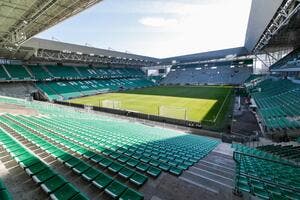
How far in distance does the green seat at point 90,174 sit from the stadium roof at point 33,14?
12614 mm

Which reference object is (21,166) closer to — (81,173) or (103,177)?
(81,173)

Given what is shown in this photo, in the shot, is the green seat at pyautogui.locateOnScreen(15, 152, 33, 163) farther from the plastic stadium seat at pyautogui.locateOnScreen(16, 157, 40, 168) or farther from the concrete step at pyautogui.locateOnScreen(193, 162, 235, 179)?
the concrete step at pyautogui.locateOnScreen(193, 162, 235, 179)

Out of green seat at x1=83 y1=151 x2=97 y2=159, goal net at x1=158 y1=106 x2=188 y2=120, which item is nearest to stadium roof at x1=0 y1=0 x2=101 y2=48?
green seat at x1=83 y1=151 x2=97 y2=159

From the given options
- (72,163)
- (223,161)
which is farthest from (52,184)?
(223,161)

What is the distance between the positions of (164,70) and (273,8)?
5616 cm

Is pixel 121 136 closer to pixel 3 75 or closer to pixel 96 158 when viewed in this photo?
pixel 96 158

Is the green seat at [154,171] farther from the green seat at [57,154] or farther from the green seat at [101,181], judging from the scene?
the green seat at [57,154]

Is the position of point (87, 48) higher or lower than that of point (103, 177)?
higher

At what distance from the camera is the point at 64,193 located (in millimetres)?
3494

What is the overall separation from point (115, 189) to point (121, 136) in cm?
591

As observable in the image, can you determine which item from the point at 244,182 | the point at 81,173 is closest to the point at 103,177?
the point at 81,173

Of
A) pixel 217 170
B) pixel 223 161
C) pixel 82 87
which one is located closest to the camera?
pixel 217 170

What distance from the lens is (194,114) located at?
21781 millimetres

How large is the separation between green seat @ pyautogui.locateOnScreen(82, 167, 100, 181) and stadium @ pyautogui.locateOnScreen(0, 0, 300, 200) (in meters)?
0.03
